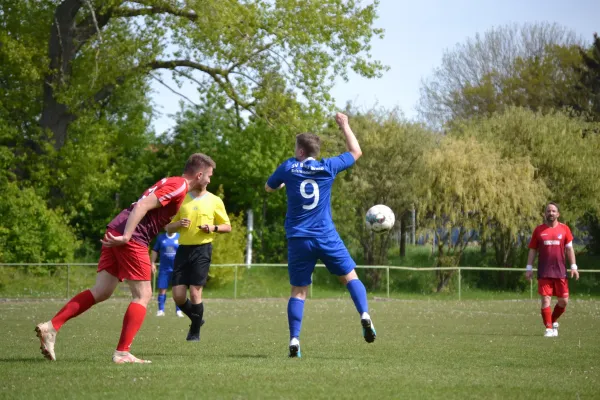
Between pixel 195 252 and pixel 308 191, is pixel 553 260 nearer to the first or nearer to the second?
pixel 195 252

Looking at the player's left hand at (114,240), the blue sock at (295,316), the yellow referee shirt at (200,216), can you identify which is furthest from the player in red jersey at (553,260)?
the player's left hand at (114,240)

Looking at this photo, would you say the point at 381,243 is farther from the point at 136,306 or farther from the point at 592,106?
the point at 136,306

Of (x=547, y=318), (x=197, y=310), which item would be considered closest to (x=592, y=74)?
(x=547, y=318)

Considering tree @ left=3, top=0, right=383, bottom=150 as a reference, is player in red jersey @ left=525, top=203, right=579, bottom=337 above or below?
below

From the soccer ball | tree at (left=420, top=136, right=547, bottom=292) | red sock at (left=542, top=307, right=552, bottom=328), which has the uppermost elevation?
tree at (left=420, top=136, right=547, bottom=292)

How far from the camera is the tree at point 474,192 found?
3669cm

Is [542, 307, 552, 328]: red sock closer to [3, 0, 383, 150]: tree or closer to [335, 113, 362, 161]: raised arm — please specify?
[335, 113, 362, 161]: raised arm

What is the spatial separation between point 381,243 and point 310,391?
1383 inches

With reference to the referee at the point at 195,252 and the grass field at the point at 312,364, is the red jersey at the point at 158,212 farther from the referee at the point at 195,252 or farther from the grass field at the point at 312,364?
the referee at the point at 195,252

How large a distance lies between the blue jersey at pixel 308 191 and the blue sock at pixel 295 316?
0.73 m

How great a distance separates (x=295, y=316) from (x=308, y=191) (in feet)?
4.29

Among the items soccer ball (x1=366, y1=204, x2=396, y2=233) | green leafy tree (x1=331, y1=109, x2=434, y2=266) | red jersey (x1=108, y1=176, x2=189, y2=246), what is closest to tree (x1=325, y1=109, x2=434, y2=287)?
green leafy tree (x1=331, y1=109, x2=434, y2=266)

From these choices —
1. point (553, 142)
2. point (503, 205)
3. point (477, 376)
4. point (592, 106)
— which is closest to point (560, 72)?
point (592, 106)

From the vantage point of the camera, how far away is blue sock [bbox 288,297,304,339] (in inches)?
371
